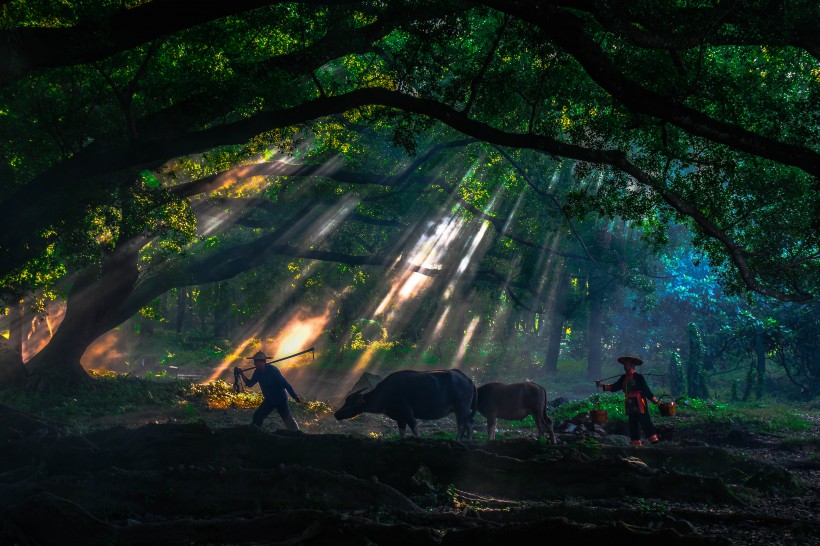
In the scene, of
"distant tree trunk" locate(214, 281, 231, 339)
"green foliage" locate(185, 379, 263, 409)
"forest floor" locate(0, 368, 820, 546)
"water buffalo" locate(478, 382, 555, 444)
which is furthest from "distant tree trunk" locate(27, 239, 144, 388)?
"water buffalo" locate(478, 382, 555, 444)

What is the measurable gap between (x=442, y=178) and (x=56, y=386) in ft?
52.8

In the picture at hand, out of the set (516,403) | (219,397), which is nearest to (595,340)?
(219,397)

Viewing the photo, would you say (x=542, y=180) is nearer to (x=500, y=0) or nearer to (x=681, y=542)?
(x=500, y=0)

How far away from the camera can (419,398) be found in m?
16.2

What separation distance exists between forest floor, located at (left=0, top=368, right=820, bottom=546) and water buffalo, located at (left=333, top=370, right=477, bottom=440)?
12.9ft

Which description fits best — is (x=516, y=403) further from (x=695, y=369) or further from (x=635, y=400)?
(x=695, y=369)

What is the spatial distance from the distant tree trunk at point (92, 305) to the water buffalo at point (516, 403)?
13.8 m

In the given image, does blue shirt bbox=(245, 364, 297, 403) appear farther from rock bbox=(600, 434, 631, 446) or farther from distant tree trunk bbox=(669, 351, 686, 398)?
distant tree trunk bbox=(669, 351, 686, 398)

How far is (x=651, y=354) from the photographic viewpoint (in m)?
48.8

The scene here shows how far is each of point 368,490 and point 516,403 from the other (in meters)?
7.69

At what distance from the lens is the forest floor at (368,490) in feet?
24.8

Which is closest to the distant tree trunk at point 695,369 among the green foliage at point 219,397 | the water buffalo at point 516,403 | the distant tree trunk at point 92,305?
the water buffalo at point 516,403

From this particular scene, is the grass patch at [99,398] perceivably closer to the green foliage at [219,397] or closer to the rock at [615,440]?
the green foliage at [219,397]

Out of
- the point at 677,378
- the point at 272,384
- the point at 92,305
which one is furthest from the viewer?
the point at 677,378
